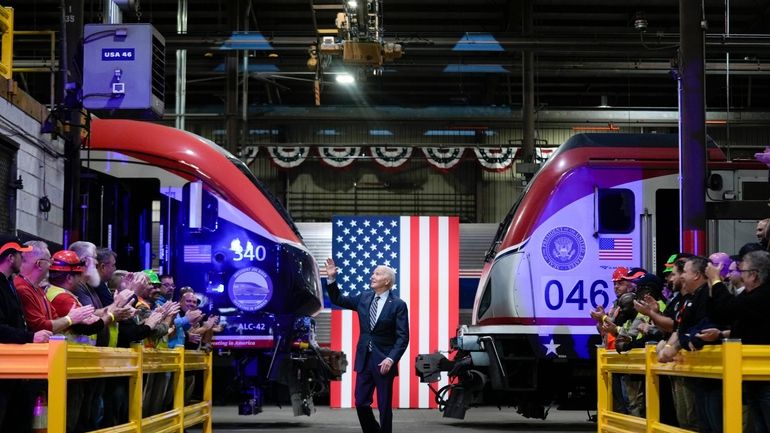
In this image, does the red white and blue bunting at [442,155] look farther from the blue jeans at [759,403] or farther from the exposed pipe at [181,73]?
the blue jeans at [759,403]

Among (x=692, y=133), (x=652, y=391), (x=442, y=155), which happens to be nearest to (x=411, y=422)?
(x=692, y=133)

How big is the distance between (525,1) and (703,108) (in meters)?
13.1

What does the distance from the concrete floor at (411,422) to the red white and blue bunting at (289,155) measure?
44.8 feet

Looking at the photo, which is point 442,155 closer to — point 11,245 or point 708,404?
point 708,404

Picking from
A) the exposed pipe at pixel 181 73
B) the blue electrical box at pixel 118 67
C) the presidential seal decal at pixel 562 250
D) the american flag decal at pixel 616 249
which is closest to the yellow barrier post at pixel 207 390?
the blue electrical box at pixel 118 67

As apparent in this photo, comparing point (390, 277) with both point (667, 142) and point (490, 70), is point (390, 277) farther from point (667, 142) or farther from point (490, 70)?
point (490, 70)

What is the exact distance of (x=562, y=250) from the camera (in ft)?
46.2

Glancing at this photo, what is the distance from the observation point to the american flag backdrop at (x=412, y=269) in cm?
1917

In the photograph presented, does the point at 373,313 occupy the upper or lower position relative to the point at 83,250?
lower

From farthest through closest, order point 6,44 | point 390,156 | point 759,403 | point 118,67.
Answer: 1. point 390,156
2. point 118,67
3. point 6,44
4. point 759,403

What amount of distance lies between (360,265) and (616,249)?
6.06m

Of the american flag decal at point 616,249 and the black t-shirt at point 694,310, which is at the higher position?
the american flag decal at point 616,249

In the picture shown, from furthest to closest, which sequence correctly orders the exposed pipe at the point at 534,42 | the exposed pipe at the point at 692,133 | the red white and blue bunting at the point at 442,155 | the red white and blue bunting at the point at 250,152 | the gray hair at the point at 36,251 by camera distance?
the red white and blue bunting at the point at 442,155
the red white and blue bunting at the point at 250,152
the exposed pipe at the point at 534,42
the exposed pipe at the point at 692,133
the gray hair at the point at 36,251

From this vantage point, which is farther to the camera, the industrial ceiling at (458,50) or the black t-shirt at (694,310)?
the industrial ceiling at (458,50)
